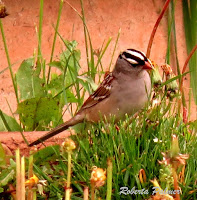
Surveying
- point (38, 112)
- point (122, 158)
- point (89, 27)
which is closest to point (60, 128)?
point (38, 112)

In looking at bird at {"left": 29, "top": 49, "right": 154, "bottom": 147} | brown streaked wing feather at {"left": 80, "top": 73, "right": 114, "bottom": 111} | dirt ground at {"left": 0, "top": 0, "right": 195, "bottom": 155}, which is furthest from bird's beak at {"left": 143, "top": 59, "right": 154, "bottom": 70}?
dirt ground at {"left": 0, "top": 0, "right": 195, "bottom": 155}

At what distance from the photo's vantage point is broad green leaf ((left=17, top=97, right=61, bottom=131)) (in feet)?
10.0

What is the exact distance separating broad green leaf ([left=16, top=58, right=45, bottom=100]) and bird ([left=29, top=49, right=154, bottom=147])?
391 millimetres

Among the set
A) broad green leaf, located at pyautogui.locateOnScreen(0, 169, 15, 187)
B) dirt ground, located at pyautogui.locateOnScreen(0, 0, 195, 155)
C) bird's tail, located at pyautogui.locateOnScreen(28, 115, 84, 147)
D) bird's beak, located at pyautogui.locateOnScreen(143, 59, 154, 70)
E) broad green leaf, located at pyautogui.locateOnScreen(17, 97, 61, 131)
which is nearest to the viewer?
broad green leaf, located at pyautogui.locateOnScreen(0, 169, 15, 187)

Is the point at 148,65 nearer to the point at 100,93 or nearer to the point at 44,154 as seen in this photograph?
the point at 100,93

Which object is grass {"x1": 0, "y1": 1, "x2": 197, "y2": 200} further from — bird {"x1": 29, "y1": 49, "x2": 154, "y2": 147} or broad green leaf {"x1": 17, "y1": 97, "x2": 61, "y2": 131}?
broad green leaf {"x1": 17, "y1": 97, "x2": 61, "y2": 131}

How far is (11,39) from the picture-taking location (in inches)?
195

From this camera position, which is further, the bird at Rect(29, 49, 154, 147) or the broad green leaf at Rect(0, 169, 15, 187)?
the bird at Rect(29, 49, 154, 147)

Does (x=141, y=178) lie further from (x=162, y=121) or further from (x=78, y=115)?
(x=78, y=115)

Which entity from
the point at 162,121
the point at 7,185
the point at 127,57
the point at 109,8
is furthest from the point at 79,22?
the point at 7,185

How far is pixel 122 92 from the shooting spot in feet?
9.96

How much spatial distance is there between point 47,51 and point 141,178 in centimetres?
297

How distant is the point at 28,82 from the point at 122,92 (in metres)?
0.65

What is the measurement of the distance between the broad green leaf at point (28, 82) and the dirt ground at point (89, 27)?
4.46ft
